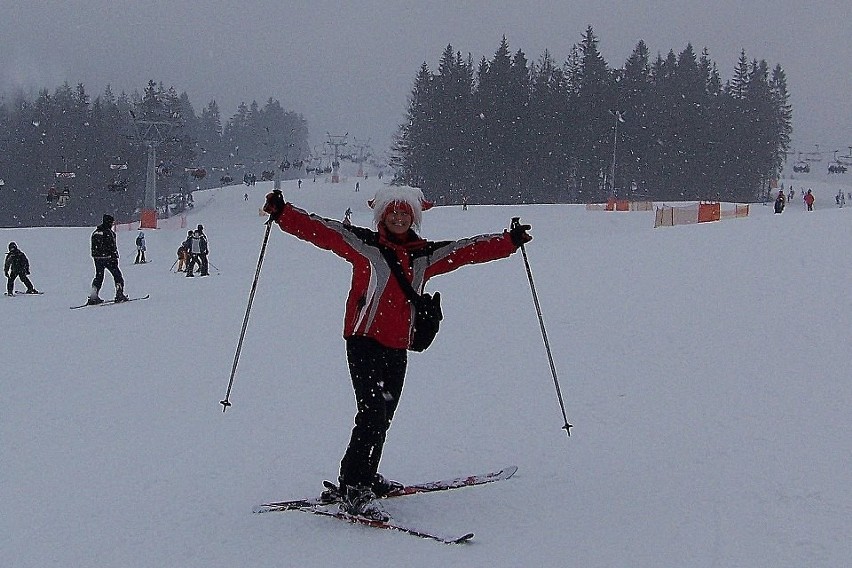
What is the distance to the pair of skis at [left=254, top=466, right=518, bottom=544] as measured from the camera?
3767 mm

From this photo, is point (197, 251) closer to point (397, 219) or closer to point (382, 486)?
point (382, 486)

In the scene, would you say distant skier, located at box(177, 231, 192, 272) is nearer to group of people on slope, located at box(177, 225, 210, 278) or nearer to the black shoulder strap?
group of people on slope, located at box(177, 225, 210, 278)

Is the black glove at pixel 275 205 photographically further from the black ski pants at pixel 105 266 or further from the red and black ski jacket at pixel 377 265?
the black ski pants at pixel 105 266

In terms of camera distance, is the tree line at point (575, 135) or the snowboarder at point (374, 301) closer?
the snowboarder at point (374, 301)

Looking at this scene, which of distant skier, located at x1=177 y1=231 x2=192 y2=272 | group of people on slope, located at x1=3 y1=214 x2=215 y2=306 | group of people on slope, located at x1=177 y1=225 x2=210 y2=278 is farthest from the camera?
distant skier, located at x1=177 y1=231 x2=192 y2=272

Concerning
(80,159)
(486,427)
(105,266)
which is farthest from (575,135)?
(486,427)

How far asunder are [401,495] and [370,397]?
0.80 meters

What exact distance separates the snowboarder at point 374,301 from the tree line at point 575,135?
6631 centimetres

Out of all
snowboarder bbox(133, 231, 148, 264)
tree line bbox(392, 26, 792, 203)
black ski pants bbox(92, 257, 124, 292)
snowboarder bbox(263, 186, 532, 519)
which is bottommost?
snowboarder bbox(133, 231, 148, 264)

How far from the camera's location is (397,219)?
396 cm

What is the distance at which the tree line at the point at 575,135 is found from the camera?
70312 mm

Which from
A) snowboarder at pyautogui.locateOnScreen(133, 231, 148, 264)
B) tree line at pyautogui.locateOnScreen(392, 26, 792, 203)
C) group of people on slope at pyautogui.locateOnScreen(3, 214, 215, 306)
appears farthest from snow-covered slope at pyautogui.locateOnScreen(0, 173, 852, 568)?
tree line at pyautogui.locateOnScreen(392, 26, 792, 203)

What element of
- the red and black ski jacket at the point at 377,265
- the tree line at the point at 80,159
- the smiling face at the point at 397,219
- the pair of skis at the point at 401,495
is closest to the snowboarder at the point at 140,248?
the pair of skis at the point at 401,495

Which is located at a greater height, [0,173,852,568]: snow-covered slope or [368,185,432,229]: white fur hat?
[368,185,432,229]: white fur hat
